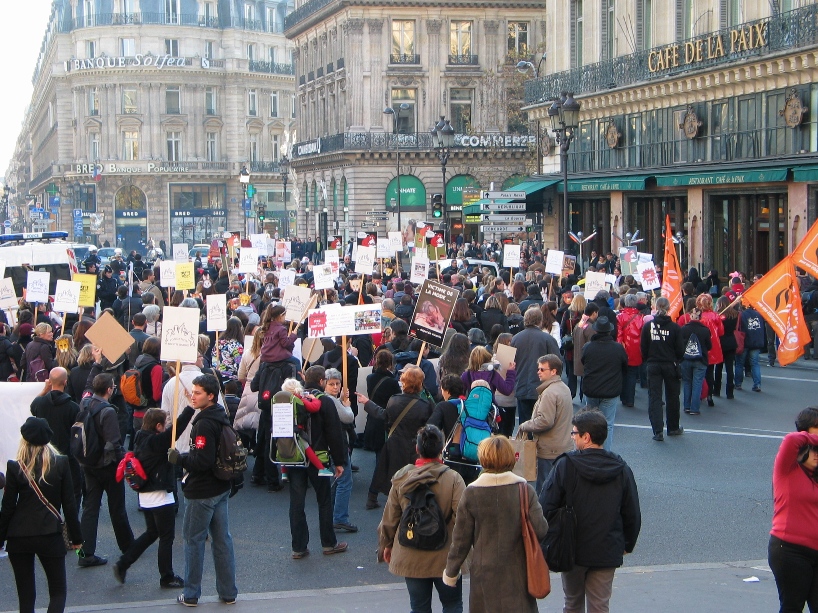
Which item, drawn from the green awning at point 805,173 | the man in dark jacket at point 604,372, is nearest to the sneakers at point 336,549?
the man in dark jacket at point 604,372

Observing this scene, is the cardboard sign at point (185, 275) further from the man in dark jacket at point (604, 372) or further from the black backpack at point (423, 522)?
the black backpack at point (423, 522)

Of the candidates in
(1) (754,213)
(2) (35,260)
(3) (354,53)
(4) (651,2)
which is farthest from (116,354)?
(3) (354,53)

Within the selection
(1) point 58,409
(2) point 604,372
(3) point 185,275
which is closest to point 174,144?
(3) point 185,275

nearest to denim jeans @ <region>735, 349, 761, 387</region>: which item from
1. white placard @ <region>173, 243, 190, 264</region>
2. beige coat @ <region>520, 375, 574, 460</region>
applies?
beige coat @ <region>520, 375, 574, 460</region>

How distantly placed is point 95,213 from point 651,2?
58.2 meters

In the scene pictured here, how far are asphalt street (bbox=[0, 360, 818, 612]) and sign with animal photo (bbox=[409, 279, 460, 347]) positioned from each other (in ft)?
5.57

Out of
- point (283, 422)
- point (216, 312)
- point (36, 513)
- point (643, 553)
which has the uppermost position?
point (216, 312)

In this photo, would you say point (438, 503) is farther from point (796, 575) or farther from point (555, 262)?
point (555, 262)

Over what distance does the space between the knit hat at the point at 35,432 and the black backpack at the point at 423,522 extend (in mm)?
2494

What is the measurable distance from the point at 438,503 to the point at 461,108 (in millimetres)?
57234

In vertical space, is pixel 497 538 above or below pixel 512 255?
below

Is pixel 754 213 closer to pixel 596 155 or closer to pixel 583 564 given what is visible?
pixel 596 155

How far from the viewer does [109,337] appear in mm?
11734

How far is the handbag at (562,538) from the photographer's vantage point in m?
6.41
